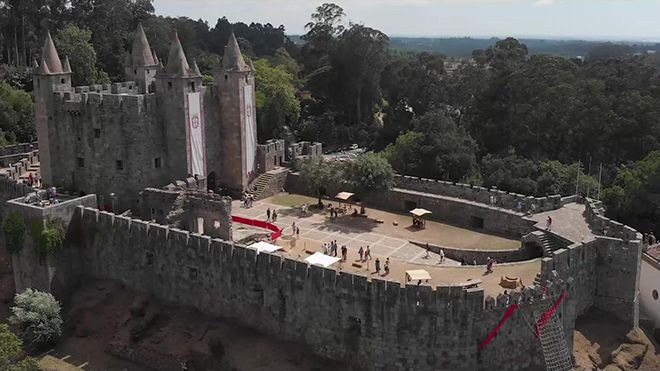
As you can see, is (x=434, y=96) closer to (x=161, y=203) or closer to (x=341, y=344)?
(x=161, y=203)

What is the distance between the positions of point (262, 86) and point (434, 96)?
67.8 feet

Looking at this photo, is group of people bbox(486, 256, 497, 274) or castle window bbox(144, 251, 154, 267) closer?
group of people bbox(486, 256, 497, 274)

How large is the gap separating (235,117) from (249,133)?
2167 millimetres

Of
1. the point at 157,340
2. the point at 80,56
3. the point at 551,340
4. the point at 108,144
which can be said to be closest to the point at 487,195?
the point at 551,340

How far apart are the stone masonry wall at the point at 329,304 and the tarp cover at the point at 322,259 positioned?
2.15 metres

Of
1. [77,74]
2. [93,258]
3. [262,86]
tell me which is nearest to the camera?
[93,258]

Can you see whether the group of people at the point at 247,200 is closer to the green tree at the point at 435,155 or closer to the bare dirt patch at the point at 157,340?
the bare dirt patch at the point at 157,340

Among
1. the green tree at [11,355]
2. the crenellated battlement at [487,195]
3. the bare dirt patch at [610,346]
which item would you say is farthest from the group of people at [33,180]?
the bare dirt patch at [610,346]

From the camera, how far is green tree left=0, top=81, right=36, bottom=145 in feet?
214

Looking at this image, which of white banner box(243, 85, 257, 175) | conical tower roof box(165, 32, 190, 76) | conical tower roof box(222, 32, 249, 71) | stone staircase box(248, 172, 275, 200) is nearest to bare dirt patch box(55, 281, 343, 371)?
conical tower roof box(165, 32, 190, 76)

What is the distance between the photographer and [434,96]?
82.2m

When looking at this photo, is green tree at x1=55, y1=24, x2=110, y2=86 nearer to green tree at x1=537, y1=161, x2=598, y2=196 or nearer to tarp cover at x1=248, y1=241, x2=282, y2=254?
tarp cover at x1=248, y1=241, x2=282, y2=254

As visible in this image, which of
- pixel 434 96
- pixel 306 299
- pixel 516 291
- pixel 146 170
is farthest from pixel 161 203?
pixel 434 96

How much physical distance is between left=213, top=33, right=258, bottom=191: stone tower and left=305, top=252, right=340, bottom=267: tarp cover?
16979 mm
